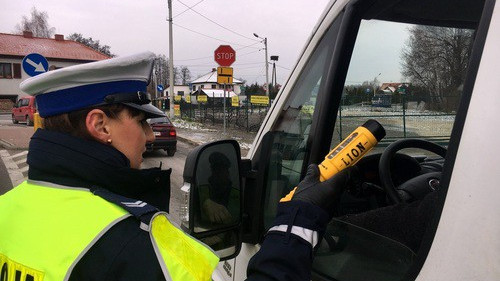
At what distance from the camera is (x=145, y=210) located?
1.04 m

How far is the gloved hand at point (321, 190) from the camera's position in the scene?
112cm

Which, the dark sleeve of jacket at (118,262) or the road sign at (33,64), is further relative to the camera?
the road sign at (33,64)

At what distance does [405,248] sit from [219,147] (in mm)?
738

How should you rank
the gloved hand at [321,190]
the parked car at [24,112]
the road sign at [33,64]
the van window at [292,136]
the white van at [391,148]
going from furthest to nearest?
the parked car at [24,112]
the road sign at [33,64]
the van window at [292,136]
the gloved hand at [321,190]
the white van at [391,148]

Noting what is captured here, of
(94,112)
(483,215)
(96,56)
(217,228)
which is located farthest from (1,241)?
(96,56)

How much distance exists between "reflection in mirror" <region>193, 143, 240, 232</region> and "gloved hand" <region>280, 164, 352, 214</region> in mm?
447

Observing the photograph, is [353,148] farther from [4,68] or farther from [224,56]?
[4,68]

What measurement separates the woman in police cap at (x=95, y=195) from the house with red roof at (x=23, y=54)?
45788mm

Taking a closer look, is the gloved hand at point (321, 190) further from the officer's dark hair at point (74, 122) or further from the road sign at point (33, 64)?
the road sign at point (33, 64)

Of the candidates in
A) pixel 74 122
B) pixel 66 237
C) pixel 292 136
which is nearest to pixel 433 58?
pixel 292 136

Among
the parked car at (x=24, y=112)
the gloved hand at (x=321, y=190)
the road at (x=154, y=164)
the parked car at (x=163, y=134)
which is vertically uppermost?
the gloved hand at (x=321, y=190)

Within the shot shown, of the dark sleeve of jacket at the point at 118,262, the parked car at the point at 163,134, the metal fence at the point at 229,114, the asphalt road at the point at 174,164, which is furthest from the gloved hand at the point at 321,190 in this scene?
the metal fence at the point at 229,114

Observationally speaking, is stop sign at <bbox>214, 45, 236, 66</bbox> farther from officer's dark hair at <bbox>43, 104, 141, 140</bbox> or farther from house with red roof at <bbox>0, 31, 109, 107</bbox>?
house with red roof at <bbox>0, 31, 109, 107</bbox>

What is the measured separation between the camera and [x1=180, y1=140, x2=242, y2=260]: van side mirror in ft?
4.97
